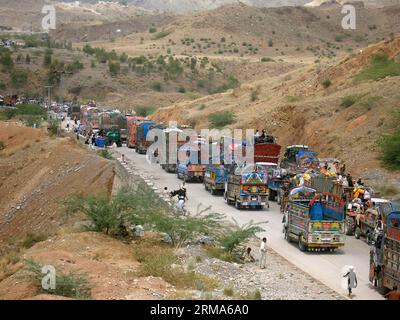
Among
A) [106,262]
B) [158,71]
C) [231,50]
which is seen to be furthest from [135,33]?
[106,262]

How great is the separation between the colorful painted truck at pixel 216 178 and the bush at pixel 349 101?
53.6ft

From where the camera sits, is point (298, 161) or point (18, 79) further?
point (18, 79)

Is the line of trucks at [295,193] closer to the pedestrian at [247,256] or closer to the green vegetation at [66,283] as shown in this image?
the pedestrian at [247,256]

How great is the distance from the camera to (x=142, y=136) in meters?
58.5

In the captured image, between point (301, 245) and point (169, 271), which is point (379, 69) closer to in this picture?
point (301, 245)

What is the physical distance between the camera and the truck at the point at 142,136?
5825 centimetres

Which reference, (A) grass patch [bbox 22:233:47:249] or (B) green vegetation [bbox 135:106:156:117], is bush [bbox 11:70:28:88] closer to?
(B) green vegetation [bbox 135:106:156:117]

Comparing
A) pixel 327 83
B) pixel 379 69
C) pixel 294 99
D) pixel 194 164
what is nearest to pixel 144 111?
pixel 294 99

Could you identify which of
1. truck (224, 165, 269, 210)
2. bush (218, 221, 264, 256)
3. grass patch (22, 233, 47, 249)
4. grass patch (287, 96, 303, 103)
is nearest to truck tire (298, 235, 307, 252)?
bush (218, 221, 264, 256)

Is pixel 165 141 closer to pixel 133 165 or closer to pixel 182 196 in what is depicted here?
pixel 133 165

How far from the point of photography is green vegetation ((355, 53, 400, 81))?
57666 mm

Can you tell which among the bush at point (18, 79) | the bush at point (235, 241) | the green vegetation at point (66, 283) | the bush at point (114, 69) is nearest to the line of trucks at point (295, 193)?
the bush at point (235, 241)

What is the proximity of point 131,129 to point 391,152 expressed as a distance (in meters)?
26.2

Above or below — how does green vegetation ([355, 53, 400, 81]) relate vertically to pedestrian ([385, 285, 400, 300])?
above
